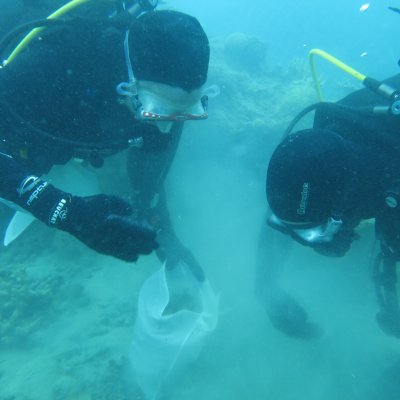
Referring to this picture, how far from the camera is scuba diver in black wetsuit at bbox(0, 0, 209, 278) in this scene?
215 centimetres

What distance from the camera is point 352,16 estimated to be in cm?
4206

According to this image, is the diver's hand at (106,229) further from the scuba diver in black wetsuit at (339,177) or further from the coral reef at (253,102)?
the coral reef at (253,102)

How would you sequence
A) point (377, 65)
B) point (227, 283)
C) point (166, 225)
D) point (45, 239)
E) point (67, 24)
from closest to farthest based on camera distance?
1. point (67, 24)
2. point (166, 225)
3. point (227, 283)
4. point (45, 239)
5. point (377, 65)

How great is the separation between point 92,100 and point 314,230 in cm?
204

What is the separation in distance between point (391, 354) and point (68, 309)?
506 cm

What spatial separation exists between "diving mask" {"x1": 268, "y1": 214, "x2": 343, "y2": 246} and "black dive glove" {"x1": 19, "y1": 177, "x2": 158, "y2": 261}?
0.99 meters

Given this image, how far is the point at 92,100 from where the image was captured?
2730mm

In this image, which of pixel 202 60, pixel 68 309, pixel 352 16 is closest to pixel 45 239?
pixel 68 309

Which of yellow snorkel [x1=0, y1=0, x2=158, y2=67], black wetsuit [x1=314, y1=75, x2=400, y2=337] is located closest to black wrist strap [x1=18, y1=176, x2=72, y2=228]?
yellow snorkel [x1=0, y1=0, x2=158, y2=67]

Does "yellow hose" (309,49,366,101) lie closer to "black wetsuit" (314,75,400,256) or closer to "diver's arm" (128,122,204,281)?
"black wetsuit" (314,75,400,256)

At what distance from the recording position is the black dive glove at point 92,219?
2.08 m

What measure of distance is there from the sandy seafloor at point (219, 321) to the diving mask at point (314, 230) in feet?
8.53

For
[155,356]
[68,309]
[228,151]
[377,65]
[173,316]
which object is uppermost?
[173,316]

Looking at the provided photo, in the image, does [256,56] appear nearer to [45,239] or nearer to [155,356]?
[45,239]
